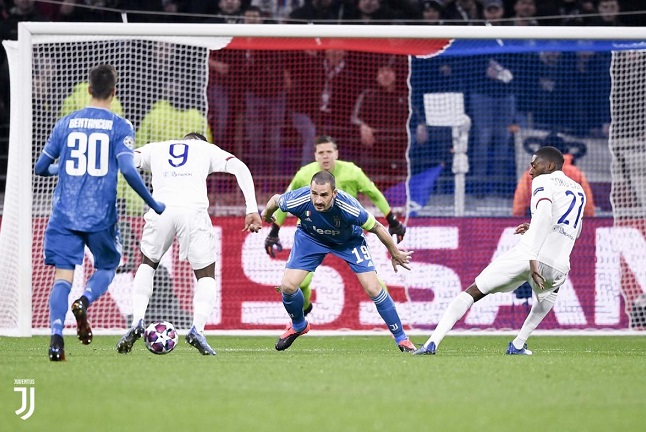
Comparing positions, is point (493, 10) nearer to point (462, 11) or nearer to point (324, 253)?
point (462, 11)

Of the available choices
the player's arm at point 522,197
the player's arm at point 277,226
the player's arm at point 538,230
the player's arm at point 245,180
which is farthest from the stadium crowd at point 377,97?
the player's arm at point 245,180

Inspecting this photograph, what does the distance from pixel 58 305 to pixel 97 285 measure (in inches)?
14.7

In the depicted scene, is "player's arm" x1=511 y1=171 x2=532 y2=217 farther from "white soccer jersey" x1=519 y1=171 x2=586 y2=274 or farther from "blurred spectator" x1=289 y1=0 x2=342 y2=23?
"blurred spectator" x1=289 y1=0 x2=342 y2=23

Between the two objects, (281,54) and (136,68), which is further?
(281,54)

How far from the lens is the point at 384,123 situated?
16.5 metres

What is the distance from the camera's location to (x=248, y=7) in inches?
719

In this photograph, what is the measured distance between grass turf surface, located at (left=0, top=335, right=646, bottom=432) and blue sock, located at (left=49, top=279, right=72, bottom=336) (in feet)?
0.94

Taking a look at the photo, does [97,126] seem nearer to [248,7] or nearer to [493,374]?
[493,374]

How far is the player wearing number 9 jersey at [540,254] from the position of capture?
34.3 feet

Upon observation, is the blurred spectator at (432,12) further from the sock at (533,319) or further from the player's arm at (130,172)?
the player's arm at (130,172)

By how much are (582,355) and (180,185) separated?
394cm

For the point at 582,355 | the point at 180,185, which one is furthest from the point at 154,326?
the point at 582,355

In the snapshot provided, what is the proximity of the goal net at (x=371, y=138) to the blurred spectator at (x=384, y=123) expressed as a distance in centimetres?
2


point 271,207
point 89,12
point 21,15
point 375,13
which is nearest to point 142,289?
point 271,207
